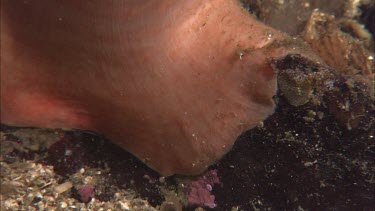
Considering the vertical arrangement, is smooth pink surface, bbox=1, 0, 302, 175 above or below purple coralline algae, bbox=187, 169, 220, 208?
above

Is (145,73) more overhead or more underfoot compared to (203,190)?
more overhead

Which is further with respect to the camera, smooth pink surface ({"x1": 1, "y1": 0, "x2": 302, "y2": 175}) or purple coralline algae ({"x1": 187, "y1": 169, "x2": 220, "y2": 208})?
purple coralline algae ({"x1": 187, "y1": 169, "x2": 220, "y2": 208})

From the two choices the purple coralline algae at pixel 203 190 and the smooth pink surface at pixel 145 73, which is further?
the purple coralline algae at pixel 203 190

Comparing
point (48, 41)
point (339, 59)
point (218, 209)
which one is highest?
point (48, 41)

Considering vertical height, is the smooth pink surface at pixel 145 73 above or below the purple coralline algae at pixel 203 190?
above

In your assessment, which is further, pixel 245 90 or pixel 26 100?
pixel 26 100

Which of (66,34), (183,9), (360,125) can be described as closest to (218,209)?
(360,125)

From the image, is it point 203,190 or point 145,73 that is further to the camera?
point 203,190

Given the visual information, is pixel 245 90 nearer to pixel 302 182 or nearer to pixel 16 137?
pixel 302 182

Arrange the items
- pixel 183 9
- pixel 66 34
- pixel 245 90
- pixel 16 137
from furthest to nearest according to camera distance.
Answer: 1. pixel 16 137
2. pixel 66 34
3. pixel 183 9
4. pixel 245 90

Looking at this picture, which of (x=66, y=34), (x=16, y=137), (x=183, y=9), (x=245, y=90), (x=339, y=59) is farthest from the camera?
(x=16, y=137)

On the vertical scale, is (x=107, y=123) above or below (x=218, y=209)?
above
